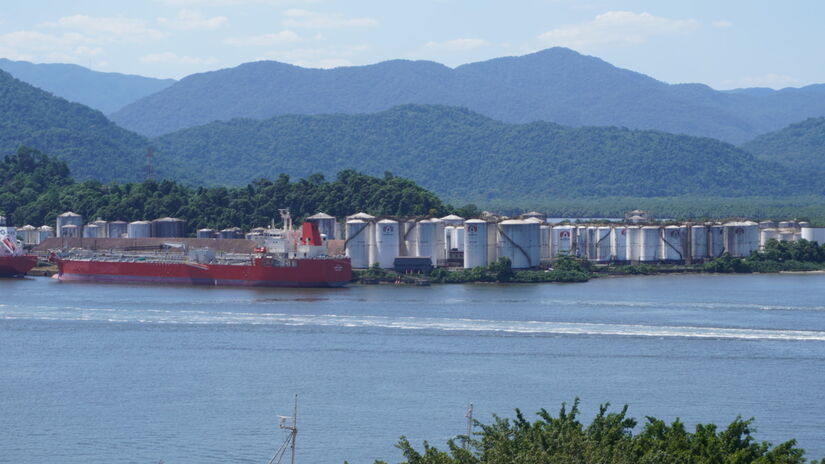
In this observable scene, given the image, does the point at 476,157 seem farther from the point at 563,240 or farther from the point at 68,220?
the point at 563,240

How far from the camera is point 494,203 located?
12300 cm

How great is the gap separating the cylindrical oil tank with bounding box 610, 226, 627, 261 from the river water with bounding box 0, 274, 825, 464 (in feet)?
46.0

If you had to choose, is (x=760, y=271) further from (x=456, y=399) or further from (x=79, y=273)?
(x=456, y=399)

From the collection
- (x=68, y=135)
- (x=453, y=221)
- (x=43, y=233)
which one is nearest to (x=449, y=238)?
(x=453, y=221)

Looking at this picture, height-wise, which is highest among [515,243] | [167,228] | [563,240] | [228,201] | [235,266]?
[228,201]

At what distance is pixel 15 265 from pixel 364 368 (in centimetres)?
2931

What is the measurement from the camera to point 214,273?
1993 inches

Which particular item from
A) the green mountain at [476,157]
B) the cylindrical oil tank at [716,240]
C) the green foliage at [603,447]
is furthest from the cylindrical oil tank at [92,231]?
the green mountain at [476,157]

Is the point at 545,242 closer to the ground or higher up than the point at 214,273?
higher up

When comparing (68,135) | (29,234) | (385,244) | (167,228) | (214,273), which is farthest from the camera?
(68,135)

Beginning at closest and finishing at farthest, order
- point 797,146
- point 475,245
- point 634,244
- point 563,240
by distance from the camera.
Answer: point 475,245 < point 634,244 < point 563,240 < point 797,146

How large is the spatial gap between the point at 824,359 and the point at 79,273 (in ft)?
101

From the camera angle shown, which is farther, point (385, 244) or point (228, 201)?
point (228, 201)

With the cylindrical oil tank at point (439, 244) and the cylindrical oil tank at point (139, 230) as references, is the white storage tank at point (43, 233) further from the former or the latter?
the cylindrical oil tank at point (439, 244)
